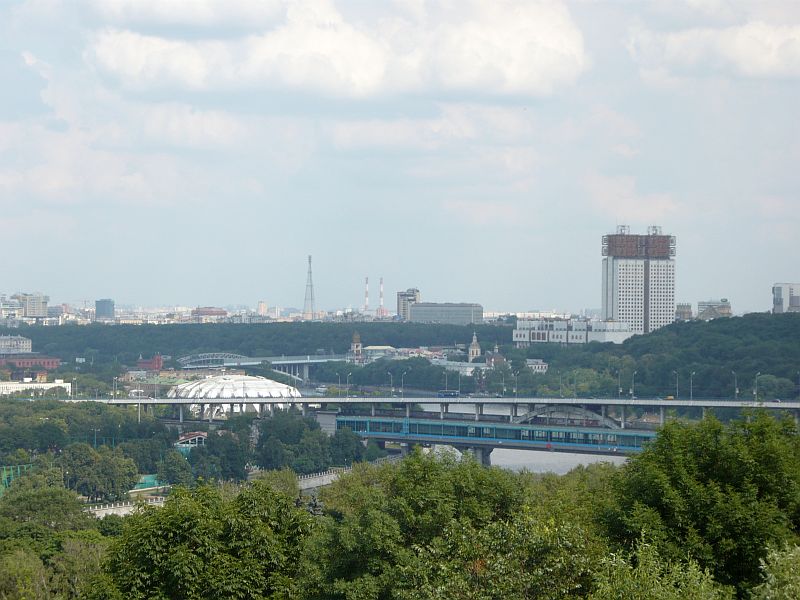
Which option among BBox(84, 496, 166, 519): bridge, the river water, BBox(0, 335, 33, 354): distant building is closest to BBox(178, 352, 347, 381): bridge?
BBox(0, 335, 33, 354): distant building

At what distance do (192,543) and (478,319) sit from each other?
177462 mm

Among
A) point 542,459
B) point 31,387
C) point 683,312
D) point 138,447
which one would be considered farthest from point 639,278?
point 138,447

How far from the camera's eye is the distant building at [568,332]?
450 ft

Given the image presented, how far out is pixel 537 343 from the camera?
5497 inches

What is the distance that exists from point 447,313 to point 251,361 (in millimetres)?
59582

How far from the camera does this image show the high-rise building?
484 ft

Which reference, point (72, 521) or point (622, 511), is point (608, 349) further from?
point (622, 511)

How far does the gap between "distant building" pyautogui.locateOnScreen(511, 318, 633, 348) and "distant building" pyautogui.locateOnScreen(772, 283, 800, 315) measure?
59.2ft

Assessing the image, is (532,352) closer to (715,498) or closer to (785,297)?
(785,297)

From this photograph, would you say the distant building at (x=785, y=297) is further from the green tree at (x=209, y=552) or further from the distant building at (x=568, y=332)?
the green tree at (x=209, y=552)

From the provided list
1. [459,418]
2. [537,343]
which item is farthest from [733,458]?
[537,343]

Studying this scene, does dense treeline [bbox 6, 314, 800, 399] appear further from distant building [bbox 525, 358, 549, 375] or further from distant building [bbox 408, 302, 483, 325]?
distant building [bbox 408, 302, 483, 325]

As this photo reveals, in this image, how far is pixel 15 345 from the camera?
472ft

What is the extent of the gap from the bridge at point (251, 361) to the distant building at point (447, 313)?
5232cm
